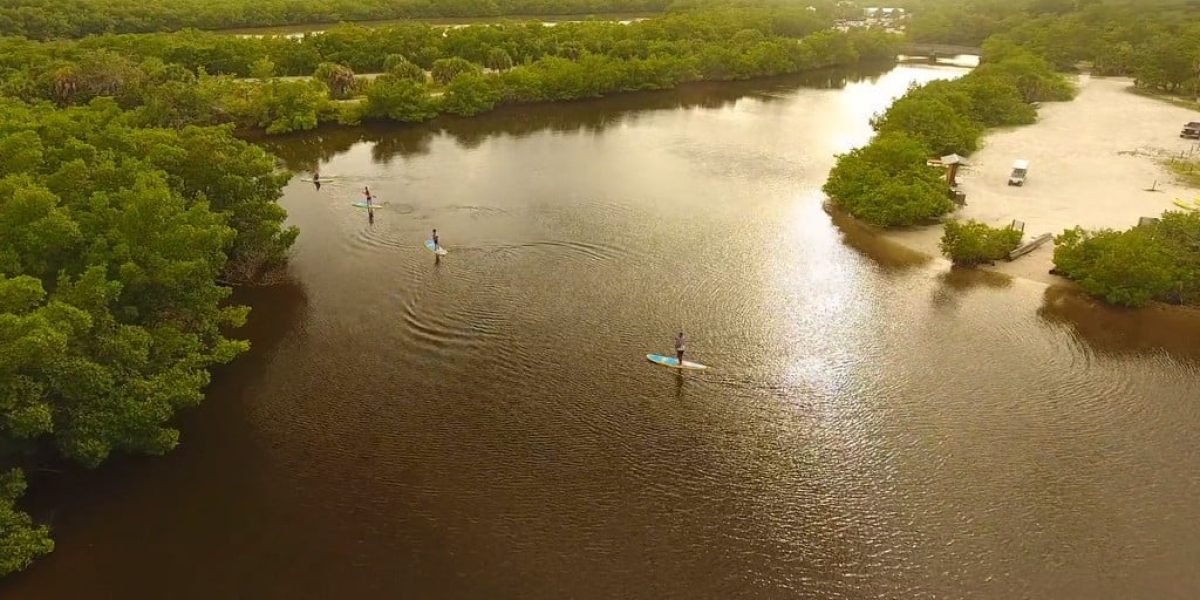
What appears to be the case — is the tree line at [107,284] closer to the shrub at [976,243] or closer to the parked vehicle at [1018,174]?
the shrub at [976,243]

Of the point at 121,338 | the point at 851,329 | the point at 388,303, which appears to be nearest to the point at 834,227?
the point at 851,329

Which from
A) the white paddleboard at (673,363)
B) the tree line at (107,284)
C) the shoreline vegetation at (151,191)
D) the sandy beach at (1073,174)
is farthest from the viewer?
the sandy beach at (1073,174)

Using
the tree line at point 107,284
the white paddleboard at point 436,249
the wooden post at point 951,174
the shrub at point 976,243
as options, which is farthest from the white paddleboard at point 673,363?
the wooden post at point 951,174

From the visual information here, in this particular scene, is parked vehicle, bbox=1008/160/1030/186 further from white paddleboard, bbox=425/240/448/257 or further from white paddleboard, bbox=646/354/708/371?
white paddleboard, bbox=425/240/448/257

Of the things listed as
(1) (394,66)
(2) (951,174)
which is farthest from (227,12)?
(2) (951,174)

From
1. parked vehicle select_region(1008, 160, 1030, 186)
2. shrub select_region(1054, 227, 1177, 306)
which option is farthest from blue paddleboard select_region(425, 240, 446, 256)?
parked vehicle select_region(1008, 160, 1030, 186)

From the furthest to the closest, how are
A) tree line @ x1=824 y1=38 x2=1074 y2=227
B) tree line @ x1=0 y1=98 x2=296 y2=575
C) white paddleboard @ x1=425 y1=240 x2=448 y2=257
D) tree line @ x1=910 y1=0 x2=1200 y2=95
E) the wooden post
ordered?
tree line @ x1=910 y1=0 x2=1200 y2=95, the wooden post, tree line @ x1=824 y1=38 x2=1074 y2=227, white paddleboard @ x1=425 y1=240 x2=448 y2=257, tree line @ x1=0 y1=98 x2=296 y2=575
